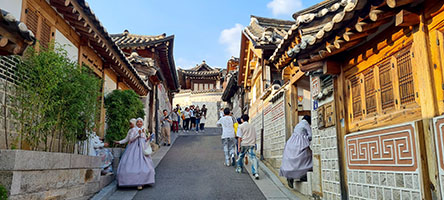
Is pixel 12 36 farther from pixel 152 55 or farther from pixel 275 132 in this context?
pixel 152 55

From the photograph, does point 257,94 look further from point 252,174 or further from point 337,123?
point 337,123

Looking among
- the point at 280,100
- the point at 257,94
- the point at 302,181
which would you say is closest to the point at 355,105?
the point at 302,181

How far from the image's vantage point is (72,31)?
27.1 feet

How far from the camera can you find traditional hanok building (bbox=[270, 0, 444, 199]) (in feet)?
12.9

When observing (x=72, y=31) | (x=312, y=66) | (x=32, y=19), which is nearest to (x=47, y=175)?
(x=32, y=19)

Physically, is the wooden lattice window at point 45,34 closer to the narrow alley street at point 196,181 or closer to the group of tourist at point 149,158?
the group of tourist at point 149,158

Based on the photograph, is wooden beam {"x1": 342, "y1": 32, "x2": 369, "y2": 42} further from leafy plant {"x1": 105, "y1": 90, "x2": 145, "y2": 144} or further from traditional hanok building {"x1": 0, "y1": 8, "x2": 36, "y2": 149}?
leafy plant {"x1": 105, "y1": 90, "x2": 145, "y2": 144}

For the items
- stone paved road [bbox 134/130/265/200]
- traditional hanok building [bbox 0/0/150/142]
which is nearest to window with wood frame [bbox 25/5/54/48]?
traditional hanok building [bbox 0/0/150/142]

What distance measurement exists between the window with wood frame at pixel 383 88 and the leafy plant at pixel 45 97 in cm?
475

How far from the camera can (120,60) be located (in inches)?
409

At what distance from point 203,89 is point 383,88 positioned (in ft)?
126

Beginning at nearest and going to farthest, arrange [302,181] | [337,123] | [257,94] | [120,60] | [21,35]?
[21,35] < [337,123] < [302,181] < [120,60] < [257,94]

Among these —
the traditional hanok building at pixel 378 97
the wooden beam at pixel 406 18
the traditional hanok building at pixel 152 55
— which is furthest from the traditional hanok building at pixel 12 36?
the traditional hanok building at pixel 152 55

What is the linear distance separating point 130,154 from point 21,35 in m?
5.25
